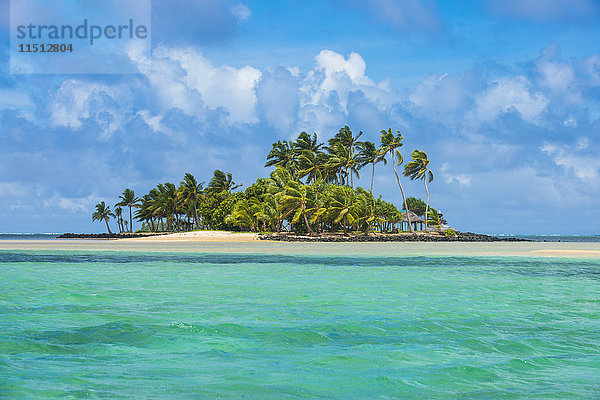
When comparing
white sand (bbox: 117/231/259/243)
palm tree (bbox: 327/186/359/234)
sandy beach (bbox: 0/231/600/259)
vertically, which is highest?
palm tree (bbox: 327/186/359/234)

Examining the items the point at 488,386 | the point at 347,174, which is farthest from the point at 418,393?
the point at 347,174

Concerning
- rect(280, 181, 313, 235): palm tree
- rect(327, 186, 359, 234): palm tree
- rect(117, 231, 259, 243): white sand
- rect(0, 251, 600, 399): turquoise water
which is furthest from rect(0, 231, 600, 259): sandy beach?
rect(0, 251, 600, 399): turquoise water

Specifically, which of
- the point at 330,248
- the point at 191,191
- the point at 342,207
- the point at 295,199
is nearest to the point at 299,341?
the point at 330,248

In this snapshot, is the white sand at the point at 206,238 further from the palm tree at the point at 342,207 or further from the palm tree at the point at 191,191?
the palm tree at the point at 191,191

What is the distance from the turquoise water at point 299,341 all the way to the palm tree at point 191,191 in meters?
70.9

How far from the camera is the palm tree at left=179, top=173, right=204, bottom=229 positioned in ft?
274

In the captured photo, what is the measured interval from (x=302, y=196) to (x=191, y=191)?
111ft

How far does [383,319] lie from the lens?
8695 millimetres

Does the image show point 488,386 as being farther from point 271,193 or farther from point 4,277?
point 271,193

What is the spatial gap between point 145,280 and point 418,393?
38.8 feet

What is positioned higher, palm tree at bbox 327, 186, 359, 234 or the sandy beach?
palm tree at bbox 327, 186, 359, 234

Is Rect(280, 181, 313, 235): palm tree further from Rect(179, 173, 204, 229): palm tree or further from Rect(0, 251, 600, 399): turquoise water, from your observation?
Rect(0, 251, 600, 399): turquoise water

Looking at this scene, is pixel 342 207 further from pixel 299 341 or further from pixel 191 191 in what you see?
pixel 299 341

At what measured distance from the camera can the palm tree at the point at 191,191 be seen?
83.6 m
